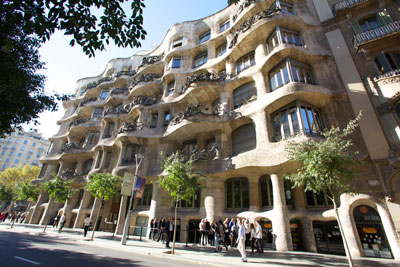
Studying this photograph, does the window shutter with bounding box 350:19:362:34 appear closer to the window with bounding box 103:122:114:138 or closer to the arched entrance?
the arched entrance

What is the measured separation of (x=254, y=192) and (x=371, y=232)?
6936mm

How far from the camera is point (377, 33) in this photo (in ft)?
48.3

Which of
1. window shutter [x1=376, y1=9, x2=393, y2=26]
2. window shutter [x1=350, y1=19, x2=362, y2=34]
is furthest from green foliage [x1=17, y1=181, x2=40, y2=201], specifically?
window shutter [x1=376, y1=9, x2=393, y2=26]

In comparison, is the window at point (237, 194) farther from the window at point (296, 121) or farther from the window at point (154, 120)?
the window at point (154, 120)

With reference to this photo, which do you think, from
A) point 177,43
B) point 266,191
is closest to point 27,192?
point 177,43

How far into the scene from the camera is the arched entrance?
411 inches

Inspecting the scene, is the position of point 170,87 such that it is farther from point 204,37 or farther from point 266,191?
point 266,191

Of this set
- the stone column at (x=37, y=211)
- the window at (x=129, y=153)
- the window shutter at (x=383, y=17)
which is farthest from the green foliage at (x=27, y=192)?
the window shutter at (x=383, y=17)

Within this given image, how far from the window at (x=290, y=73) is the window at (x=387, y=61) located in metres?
4.50

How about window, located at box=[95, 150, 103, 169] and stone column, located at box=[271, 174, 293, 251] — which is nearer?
stone column, located at box=[271, 174, 293, 251]

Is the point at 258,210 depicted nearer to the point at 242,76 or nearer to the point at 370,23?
the point at 242,76

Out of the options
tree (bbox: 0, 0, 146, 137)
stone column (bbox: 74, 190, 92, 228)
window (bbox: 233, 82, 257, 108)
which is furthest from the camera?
stone column (bbox: 74, 190, 92, 228)

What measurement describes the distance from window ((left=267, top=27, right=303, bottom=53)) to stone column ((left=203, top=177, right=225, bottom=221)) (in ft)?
42.6

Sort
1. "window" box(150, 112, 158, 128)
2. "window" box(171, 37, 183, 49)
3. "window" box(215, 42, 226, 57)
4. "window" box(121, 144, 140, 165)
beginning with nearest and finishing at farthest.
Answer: "window" box(121, 144, 140, 165) → "window" box(215, 42, 226, 57) → "window" box(150, 112, 158, 128) → "window" box(171, 37, 183, 49)
